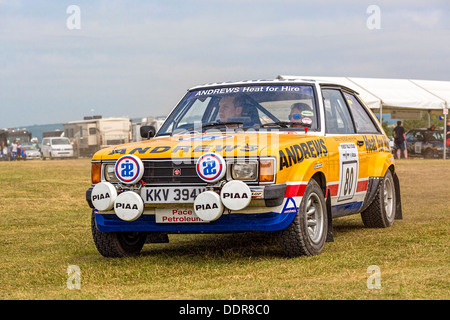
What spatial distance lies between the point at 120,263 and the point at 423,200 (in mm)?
7881

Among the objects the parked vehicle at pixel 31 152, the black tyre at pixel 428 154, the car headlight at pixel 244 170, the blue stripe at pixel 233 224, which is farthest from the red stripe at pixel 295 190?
the parked vehicle at pixel 31 152

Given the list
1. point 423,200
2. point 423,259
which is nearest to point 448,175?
point 423,200

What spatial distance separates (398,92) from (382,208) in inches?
952

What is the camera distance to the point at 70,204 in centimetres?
1319

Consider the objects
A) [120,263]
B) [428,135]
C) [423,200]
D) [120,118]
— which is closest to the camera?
[120,263]

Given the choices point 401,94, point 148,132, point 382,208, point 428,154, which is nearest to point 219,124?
point 148,132

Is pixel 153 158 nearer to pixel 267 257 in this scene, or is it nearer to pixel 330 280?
pixel 267 257

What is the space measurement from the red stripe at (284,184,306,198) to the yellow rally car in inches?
0.7

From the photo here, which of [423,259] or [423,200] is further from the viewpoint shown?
[423,200]

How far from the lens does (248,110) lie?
739 cm

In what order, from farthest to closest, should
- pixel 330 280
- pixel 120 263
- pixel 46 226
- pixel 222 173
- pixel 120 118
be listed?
1. pixel 120 118
2. pixel 46 226
3. pixel 120 263
4. pixel 222 173
5. pixel 330 280

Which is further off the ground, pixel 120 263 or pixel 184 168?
pixel 184 168

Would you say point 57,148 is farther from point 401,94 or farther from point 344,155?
point 344,155

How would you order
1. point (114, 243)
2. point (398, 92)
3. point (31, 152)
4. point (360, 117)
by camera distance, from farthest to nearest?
1. point (31, 152)
2. point (398, 92)
3. point (360, 117)
4. point (114, 243)
